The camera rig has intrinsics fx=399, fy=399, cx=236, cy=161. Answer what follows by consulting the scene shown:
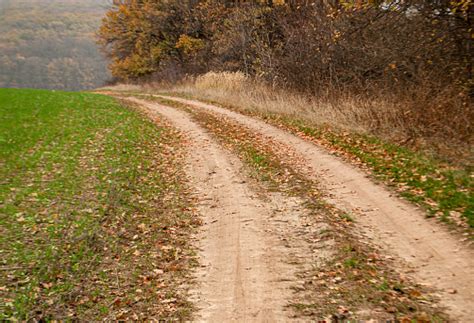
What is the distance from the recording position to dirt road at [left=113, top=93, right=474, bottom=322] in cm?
466

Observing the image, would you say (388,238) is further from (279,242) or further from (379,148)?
(379,148)

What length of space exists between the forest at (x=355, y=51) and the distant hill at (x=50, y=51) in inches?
741

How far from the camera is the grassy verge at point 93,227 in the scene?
16.8ft

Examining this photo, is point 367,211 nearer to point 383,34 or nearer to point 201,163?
point 201,163

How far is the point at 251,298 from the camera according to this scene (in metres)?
4.79

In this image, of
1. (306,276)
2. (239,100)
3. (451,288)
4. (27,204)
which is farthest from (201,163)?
(239,100)

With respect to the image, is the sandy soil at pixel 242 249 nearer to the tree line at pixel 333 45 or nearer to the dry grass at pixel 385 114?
the dry grass at pixel 385 114

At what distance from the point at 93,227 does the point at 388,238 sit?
16.8 ft

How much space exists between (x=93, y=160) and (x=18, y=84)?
6976 centimetres

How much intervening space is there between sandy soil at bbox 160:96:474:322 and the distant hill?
4135 cm

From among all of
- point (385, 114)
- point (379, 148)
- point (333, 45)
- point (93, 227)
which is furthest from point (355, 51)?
point (93, 227)

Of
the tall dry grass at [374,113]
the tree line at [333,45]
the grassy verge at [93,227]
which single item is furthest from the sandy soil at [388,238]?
the tree line at [333,45]

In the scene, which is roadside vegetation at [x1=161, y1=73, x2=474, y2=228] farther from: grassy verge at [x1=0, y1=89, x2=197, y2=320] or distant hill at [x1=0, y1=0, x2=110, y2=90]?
distant hill at [x1=0, y1=0, x2=110, y2=90]

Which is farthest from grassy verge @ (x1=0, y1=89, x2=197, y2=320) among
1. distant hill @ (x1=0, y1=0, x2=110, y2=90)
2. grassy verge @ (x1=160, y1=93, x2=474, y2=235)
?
distant hill @ (x1=0, y1=0, x2=110, y2=90)
